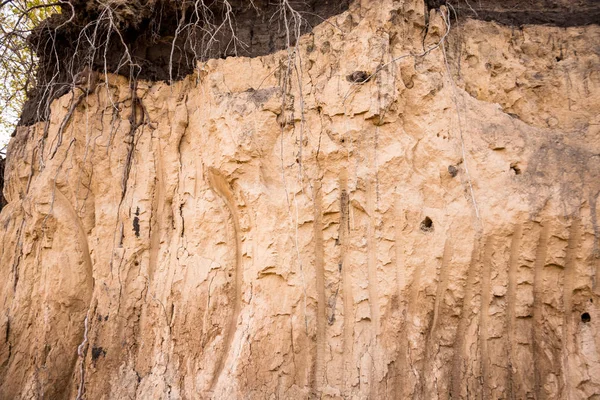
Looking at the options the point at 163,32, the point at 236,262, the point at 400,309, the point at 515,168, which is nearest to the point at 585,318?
the point at 515,168

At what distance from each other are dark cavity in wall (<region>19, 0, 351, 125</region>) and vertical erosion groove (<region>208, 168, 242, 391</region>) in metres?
0.88

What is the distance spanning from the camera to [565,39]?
3.22 m

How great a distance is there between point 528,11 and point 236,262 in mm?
2876

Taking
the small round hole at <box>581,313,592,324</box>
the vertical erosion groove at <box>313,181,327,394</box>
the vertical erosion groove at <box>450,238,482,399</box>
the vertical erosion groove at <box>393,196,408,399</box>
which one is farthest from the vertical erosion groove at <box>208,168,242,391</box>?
the small round hole at <box>581,313,592,324</box>

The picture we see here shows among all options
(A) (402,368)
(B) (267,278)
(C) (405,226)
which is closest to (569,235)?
(C) (405,226)

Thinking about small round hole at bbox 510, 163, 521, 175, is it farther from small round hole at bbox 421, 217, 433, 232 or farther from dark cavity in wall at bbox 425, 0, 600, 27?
dark cavity in wall at bbox 425, 0, 600, 27

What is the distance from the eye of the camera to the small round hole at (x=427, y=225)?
281 centimetres

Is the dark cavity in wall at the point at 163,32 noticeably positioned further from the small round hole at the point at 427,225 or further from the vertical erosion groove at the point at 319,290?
the small round hole at the point at 427,225

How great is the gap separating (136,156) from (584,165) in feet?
10.1

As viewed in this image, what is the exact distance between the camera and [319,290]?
2.85 meters

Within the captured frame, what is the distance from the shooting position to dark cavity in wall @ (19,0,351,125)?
10.9ft

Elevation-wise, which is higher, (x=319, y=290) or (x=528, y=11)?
(x=528, y=11)

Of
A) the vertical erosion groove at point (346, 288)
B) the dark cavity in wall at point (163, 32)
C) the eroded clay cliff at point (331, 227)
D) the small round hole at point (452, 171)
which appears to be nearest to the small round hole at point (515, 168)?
the eroded clay cliff at point (331, 227)

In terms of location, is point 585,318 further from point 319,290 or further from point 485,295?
point 319,290
